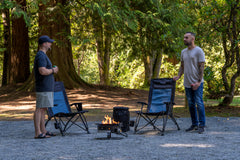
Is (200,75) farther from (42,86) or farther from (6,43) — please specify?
(6,43)

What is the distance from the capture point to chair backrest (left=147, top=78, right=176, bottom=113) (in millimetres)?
7895

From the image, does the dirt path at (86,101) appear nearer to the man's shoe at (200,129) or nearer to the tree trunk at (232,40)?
the tree trunk at (232,40)

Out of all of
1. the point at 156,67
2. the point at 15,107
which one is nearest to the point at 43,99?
the point at 15,107

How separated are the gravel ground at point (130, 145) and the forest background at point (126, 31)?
150 inches

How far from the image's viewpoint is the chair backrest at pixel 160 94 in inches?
→ 311

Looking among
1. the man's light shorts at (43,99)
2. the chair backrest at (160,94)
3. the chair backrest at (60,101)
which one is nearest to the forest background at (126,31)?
the chair backrest at (160,94)

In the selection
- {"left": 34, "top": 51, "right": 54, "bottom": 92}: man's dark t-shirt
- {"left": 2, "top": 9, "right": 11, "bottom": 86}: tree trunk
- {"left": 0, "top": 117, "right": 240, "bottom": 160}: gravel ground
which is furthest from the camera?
{"left": 2, "top": 9, "right": 11, "bottom": 86}: tree trunk

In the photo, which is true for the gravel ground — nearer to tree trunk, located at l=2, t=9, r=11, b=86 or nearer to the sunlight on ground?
the sunlight on ground

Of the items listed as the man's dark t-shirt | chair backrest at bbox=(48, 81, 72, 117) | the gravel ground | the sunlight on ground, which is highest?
the man's dark t-shirt

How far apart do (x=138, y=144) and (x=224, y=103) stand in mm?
6087

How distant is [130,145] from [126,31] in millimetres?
9013

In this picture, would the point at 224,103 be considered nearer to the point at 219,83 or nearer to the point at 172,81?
the point at 219,83

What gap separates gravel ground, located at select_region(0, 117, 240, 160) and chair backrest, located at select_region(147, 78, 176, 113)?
48 cm

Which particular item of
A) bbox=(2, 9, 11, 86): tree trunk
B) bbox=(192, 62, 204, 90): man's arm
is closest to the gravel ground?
bbox=(192, 62, 204, 90): man's arm
